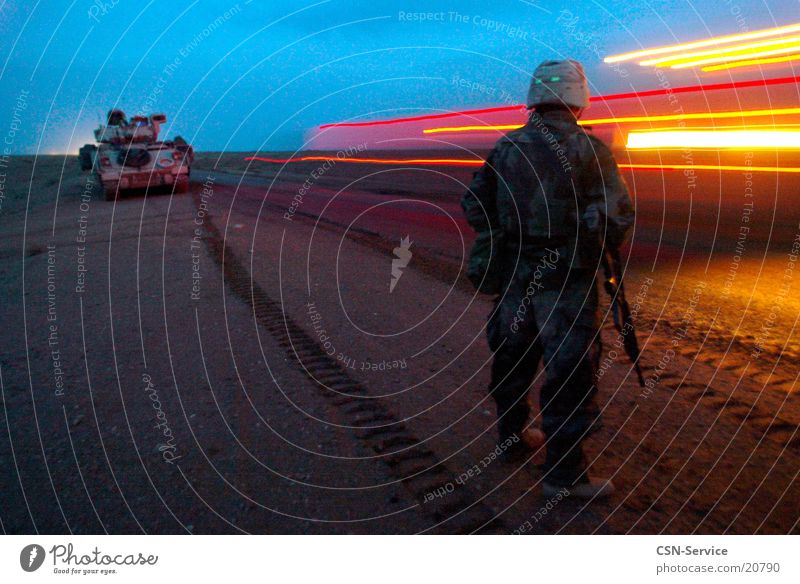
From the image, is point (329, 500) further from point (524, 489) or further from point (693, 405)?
point (693, 405)

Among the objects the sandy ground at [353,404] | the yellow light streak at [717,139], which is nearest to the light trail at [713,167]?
the yellow light streak at [717,139]

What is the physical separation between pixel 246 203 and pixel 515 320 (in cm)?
1588

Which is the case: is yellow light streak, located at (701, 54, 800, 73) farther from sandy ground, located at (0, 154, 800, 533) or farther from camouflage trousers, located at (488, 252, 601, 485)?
camouflage trousers, located at (488, 252, 601, 485)

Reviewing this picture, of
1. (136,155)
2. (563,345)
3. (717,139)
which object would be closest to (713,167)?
(717,139)

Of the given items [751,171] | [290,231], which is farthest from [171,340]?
[751,171]

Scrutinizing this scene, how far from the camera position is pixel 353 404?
437 centimetres

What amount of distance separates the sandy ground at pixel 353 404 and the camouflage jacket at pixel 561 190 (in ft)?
4.38

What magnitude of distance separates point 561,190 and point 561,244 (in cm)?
28

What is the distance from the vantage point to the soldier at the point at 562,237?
312 centimetres

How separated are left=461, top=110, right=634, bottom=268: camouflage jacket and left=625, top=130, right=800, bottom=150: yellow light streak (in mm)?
10768

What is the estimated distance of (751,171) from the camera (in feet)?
43.6

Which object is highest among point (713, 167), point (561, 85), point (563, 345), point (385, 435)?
point (713, 167)

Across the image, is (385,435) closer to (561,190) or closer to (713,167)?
(561,190)
